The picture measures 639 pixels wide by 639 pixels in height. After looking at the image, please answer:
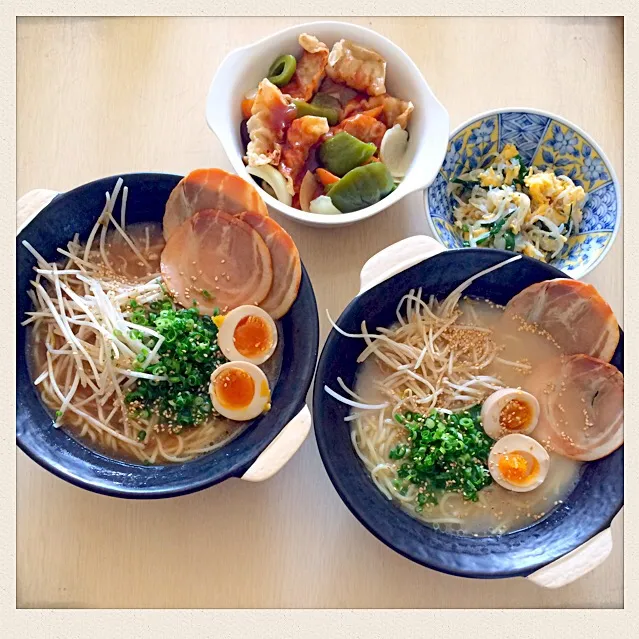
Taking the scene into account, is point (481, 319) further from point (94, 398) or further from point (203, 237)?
point (94, 398)

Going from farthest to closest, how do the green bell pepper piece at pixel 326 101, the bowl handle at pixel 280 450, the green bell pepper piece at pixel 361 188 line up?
the green bell pepper piece at pixel 326 101 < the green bell pepper piece at pixel 361 188 < the bowl handle at pixel 280 450

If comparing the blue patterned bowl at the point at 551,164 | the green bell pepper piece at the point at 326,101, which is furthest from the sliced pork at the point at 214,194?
the blue patterned bowl at the point at 551,164

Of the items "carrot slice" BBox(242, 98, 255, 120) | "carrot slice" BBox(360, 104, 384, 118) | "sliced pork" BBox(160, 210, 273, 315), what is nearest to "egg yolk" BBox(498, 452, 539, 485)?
"sliced pork" BBox(160, 210, 273, 315)

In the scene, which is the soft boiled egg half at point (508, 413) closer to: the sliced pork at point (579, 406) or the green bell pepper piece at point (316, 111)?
the sliced pork at point (579, 406)

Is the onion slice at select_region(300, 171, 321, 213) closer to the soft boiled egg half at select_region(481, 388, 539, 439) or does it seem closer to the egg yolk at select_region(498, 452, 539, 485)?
the soft boiled egg half at select_region(481, 388, 539, 439)

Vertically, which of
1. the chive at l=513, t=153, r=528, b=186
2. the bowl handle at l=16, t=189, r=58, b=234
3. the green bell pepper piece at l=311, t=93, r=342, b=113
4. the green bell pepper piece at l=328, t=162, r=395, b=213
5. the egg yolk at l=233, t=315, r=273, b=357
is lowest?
the egg yolk at l=233, t=315, r=273, b=357

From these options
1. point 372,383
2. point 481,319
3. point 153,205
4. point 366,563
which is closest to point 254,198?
point 153,205
